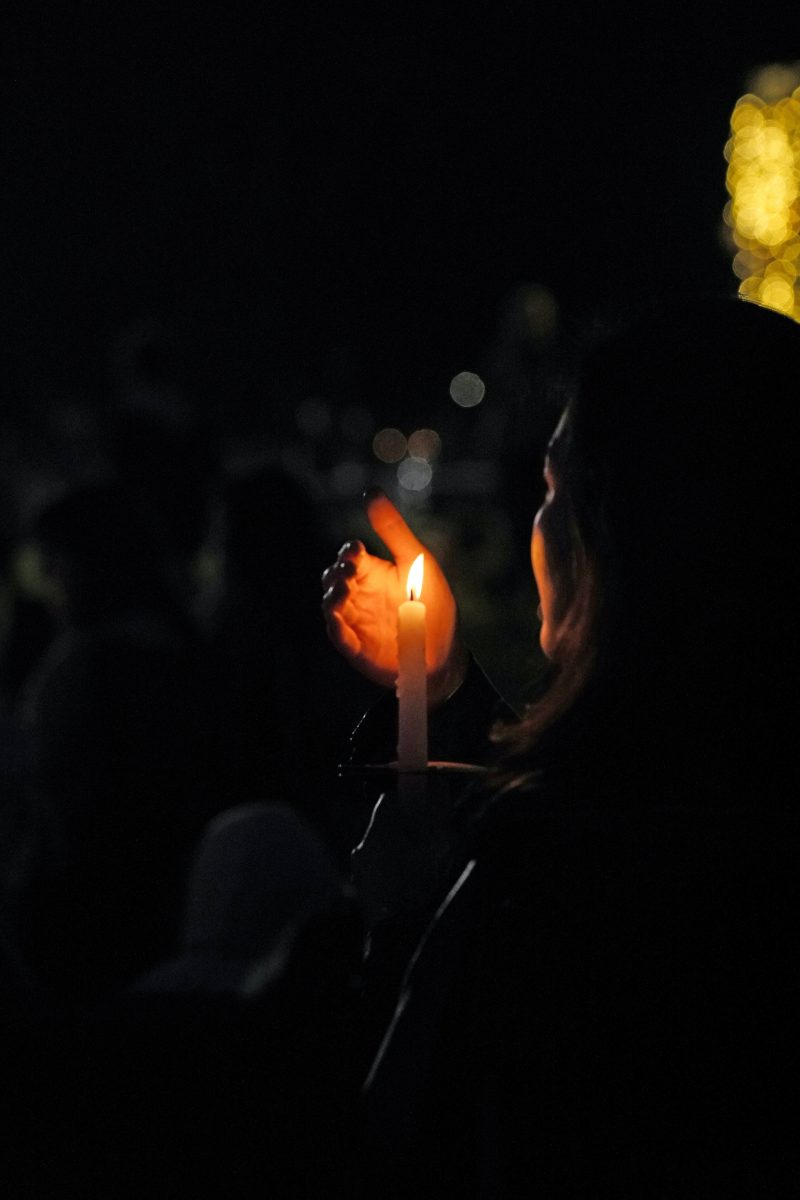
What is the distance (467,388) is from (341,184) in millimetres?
7579

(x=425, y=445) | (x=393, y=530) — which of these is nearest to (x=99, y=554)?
(x=393, y=530)

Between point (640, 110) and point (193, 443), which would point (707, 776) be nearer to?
point (193, 443)

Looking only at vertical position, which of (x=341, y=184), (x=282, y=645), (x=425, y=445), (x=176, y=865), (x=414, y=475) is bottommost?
(x=176, y=865)

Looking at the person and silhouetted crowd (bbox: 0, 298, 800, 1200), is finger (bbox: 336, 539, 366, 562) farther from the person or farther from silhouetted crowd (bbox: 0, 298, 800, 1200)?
the person

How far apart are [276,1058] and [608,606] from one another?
1.12m

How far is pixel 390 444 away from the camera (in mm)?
27844

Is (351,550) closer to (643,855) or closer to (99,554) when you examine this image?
(643,855)

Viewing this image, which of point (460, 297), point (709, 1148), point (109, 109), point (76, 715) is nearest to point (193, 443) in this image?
point (76, 715)

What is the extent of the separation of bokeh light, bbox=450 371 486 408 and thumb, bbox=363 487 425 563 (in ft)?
93.2

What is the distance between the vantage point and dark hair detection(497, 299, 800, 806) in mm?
1690

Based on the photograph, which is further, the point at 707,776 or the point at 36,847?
the point at 36,847

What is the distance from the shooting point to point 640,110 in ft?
91.1

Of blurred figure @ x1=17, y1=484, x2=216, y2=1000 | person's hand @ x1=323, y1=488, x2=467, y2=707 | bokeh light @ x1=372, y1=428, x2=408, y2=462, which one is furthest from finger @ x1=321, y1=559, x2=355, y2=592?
bokeh light @ x1=372, y1=428, x2=408, y2=462

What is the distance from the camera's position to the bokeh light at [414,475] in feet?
61.2
